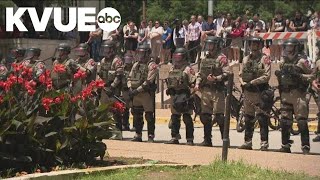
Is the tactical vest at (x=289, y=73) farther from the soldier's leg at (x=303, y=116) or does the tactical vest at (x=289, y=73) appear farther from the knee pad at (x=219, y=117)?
the knee pad at (x=219, y=117)

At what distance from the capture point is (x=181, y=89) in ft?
51.9

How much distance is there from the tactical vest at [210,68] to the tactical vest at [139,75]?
140cm

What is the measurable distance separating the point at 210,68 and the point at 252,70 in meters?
0.91

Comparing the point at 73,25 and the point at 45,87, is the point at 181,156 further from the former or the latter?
the point at 73,25

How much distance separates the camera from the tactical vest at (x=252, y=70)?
1472cm

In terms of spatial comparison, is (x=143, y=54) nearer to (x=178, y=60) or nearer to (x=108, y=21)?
(x=178, y=60)

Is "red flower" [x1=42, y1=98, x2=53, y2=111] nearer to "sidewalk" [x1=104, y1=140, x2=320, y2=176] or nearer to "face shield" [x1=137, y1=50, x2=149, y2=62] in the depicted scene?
"sidewalk" [x1=104, y1=140, x2=320, y2=176]

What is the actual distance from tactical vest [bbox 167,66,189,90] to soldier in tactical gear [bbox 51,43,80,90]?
1.83 metres

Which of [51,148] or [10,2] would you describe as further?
[10,2]

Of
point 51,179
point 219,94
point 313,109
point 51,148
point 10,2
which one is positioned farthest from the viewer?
point 10,2

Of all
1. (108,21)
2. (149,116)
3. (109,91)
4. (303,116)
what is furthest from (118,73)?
(108,21)

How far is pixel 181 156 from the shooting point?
42.3ft

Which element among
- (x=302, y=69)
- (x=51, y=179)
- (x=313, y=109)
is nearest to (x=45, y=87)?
(x=51, y=179)

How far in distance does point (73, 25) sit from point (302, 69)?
20430 millimetres
